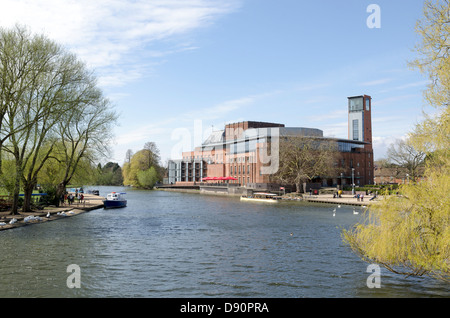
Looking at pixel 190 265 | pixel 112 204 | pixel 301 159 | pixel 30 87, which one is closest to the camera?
pixel 190 265

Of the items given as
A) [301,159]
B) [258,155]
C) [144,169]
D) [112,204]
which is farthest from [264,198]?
[144,169]

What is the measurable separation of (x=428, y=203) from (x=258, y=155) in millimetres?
96050

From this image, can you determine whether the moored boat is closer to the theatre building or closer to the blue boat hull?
the blue boat hull

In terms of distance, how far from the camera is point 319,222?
138 feet

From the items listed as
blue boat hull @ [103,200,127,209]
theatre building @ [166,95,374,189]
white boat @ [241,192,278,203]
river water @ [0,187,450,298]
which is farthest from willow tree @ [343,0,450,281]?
theatre building @ [166,95,374,189]

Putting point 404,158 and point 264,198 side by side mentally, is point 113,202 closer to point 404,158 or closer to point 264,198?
point 264,198

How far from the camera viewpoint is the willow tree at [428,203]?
14.2m

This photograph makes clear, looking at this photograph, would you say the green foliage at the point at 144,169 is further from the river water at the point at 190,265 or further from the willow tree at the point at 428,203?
the willow tree at the point at 428,203

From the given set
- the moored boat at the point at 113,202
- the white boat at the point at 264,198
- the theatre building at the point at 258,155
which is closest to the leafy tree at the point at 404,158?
the theatre building at the point at 258,155

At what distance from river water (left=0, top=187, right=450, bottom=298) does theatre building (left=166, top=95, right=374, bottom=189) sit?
6818cm

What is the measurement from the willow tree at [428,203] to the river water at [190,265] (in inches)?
117

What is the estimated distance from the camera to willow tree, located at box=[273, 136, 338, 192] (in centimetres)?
9138

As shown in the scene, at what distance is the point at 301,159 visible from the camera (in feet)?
303
